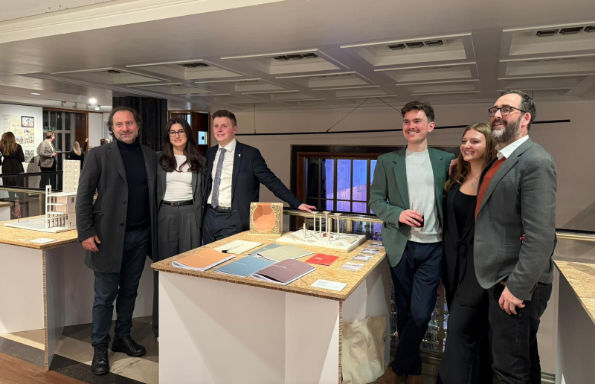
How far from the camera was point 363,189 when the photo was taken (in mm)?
8797

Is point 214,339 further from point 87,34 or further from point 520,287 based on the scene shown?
point 87,34

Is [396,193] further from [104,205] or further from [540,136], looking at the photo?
[540,136]

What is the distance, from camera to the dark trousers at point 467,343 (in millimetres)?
1915

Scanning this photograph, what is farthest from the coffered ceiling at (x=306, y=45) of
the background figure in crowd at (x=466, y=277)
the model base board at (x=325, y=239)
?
the model base board at (x=325, y=239)

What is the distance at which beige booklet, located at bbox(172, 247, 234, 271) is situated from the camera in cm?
208

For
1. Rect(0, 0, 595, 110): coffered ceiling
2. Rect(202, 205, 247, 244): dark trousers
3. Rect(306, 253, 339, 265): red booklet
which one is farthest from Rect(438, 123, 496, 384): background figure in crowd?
Rect(202, 205, 247, 244): dark trousers

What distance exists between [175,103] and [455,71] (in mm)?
5323

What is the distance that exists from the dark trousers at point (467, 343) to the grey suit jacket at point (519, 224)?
0.25 meters

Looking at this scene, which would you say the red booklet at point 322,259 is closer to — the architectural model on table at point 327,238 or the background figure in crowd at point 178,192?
the architectural model on table at point 327,238

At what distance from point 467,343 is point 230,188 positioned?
1682mm

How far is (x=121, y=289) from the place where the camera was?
2.73 meters

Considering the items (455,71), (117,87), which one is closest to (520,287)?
(455,71)

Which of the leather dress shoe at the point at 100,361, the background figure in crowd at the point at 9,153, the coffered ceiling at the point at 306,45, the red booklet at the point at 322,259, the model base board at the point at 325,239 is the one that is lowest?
the leather dress shoe at the point at 100,361

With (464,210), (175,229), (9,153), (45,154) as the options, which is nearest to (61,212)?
(175,229)
